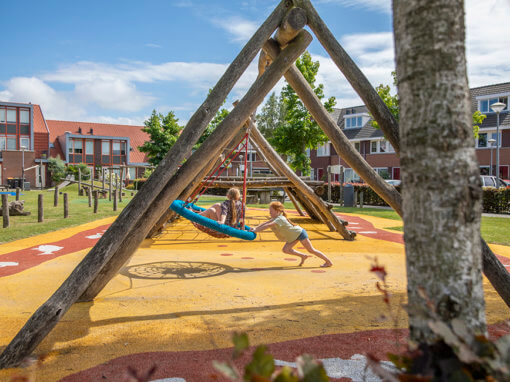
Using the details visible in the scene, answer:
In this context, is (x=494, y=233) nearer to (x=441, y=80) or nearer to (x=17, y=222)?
(x=441, y=80)

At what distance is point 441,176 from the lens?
1.49m

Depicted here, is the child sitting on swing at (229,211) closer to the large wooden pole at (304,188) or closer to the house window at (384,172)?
the large wooden pole at (304,188)

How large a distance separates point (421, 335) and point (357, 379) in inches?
54.5

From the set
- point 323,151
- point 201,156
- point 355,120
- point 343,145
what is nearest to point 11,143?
point 323,151

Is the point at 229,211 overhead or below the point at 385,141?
below

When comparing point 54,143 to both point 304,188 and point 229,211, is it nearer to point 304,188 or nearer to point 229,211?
point 304,188

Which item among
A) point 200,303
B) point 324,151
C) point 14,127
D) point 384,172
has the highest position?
point 14,127

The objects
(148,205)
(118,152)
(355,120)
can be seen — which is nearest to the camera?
(148,205)

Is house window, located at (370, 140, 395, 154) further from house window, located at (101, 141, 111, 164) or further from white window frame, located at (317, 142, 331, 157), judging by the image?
house window, located at (101, 141, 111, 164)

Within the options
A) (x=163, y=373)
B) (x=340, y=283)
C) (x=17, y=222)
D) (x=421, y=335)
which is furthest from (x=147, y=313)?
(x=17, y=222)

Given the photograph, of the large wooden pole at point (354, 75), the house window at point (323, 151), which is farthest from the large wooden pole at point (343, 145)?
the house window at point (323, 151)

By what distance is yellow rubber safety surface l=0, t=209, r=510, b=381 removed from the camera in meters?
3.42

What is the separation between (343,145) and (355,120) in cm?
3917

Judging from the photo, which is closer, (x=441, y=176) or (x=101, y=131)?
(x=441, y=176)
